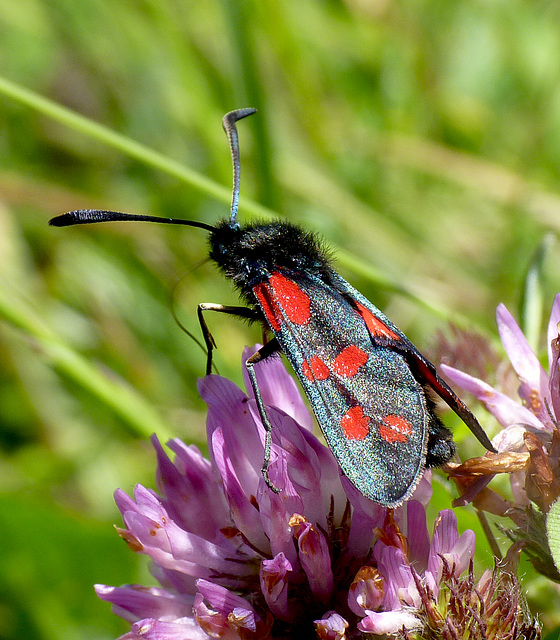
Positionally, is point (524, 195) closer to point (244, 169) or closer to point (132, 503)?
point (244, 169)

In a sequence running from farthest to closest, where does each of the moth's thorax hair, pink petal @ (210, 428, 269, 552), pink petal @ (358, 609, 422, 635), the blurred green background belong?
the blurred green background → the moth's thorax hair → pink petal @ (210, 428, 269, 552) → pink petal @ (358, 609, 422, 635)

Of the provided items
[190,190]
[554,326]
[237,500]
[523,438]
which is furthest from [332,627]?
[190,190]

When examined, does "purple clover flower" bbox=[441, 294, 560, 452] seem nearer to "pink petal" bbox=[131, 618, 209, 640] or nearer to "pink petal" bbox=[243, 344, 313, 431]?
"pink petal" bbox=[243, 344, 313, 431]

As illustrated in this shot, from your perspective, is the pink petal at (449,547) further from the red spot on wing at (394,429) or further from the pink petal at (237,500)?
the pink petal at (237,500)

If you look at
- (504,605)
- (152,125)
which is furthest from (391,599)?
(152,125)

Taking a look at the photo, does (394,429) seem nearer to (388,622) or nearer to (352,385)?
(352,385)

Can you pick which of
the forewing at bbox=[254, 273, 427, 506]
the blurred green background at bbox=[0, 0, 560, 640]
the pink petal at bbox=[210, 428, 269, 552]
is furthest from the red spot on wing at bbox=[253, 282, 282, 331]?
the blurred green background at bbox=[0, 0, 560, 640]
